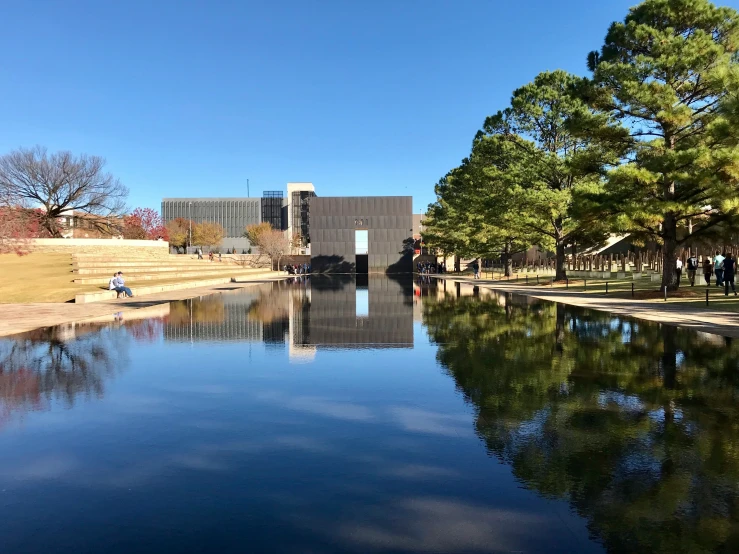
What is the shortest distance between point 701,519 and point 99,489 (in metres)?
5.04

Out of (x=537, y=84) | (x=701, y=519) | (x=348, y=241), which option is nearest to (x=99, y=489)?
(x=701, y=519)

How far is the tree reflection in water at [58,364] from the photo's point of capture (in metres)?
7.86

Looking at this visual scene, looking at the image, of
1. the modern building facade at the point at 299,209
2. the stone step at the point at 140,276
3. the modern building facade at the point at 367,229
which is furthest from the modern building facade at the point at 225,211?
the stone step at the point at 140,276

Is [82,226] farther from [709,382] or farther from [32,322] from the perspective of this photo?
[709,382]

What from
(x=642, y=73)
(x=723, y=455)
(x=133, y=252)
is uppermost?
(x=642, y=73)

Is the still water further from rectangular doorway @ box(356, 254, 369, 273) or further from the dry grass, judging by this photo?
rectangular doorway @ box(356, 254, 369, 273)

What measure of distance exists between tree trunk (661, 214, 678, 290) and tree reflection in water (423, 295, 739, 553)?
1347cm

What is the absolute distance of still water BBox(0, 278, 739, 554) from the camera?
3844 mm

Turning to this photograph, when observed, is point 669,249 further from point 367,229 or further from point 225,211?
point 225,211

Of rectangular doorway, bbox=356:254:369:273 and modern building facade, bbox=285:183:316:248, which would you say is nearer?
rectangular doorway, bbox=356:254:369:273

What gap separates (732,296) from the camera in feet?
76.7

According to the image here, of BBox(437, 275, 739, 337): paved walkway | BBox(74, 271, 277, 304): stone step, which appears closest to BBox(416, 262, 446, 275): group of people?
BBox(74, 271, 277, 304): stone step

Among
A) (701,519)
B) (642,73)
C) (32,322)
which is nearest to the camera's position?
(701,519)

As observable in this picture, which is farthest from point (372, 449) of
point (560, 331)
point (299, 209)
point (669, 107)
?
point (299, 209)
